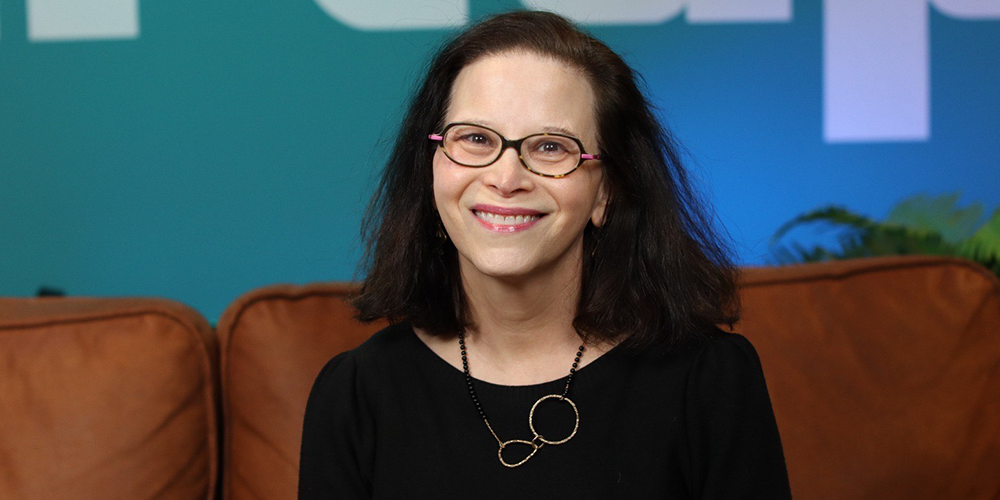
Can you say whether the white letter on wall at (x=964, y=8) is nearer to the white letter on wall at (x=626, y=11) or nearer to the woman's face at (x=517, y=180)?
the white letter on wall at (x=626, y=11)

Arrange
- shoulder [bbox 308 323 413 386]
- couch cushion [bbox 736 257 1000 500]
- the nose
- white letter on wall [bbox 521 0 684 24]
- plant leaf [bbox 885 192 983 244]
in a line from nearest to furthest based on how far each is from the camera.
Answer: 1. the nose
2. shoulder [bbox 308 323 413 386]
3. couch cushion [bbox 736 257 1000 500]
4. plant leaf [bbox 885 192 983 244]
5. white letter on wall [bbox 521 0 684 24]

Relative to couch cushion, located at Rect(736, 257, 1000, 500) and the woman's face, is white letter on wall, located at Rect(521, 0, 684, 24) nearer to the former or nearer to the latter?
Answer: couch cushion, located at Rect(736, 257, 1000, 500)

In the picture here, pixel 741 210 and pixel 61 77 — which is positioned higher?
pixel 61 77

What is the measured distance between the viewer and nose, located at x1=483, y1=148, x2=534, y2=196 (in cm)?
131

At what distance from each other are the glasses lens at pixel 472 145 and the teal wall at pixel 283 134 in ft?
4.35

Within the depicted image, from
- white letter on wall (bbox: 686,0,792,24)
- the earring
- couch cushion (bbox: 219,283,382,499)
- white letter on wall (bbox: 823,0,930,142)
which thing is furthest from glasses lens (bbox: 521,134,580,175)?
white letter on wall (bbox: 823,0,930,142)

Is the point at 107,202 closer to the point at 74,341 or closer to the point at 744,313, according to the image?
the point at 74,341

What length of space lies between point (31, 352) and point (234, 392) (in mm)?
350

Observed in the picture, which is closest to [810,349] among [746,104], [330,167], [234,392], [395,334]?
[395,334]

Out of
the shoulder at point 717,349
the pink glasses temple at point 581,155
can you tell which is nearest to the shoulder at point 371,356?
the pink glasses temple at point 581,155

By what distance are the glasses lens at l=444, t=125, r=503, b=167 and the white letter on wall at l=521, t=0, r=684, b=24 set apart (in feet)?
4.84

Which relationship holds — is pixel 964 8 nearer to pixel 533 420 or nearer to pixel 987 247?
pixel 987 247

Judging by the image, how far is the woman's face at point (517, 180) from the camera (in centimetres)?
133

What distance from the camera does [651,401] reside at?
142 centimetres
